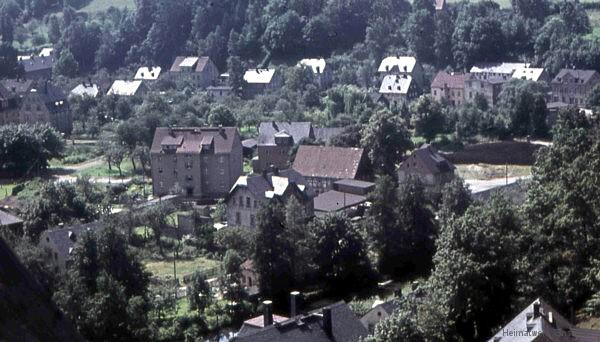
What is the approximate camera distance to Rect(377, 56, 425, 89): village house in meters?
61.8

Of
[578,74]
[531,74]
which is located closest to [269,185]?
[578,74]

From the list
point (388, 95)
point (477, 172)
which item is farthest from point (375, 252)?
point (388, 95)

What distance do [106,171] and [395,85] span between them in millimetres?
19845

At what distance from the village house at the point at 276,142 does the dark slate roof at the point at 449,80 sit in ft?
51.0

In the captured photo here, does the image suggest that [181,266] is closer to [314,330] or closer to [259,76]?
[314,330]

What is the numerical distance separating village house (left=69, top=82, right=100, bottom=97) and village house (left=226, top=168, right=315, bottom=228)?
29.1m

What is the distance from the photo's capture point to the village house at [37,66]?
71.2 m

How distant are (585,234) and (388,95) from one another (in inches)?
1462

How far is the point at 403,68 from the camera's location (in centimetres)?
6228

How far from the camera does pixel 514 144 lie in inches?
1875

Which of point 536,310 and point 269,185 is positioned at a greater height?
point 536,310

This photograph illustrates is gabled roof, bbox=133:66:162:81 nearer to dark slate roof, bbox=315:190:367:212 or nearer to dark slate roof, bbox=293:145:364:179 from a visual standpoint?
Result: dark slate roof, bbox=293:145:364:179

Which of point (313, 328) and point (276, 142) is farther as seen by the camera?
point (276, 142)

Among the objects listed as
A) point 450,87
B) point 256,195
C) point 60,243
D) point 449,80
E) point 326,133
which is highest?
point 449,80
